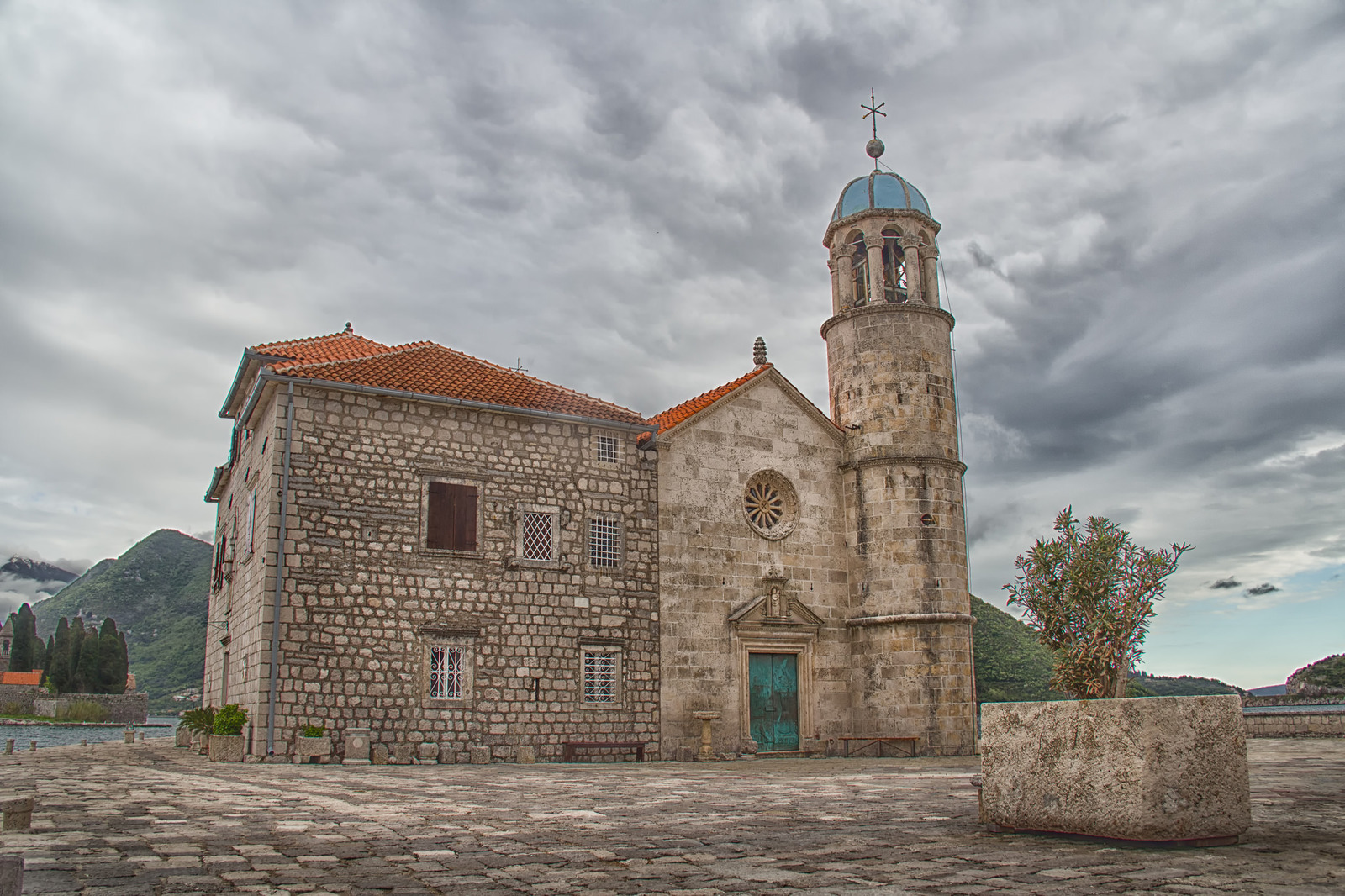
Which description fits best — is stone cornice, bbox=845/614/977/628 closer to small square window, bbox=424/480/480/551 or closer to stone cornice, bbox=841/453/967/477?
stone cornice, bbox=841/453/967/477

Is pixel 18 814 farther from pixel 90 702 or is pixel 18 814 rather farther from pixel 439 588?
pixel 90 702

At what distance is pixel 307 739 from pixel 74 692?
69.5 meters

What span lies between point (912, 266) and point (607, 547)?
10.6 meters

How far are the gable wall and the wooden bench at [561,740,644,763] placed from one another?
2.08ft

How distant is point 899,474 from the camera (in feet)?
74.7

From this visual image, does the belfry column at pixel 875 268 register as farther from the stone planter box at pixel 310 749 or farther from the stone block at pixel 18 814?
the stone block at pixel 18 814

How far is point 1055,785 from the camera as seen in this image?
6680 mm

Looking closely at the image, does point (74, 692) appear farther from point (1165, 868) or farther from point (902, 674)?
point (1165, 868)

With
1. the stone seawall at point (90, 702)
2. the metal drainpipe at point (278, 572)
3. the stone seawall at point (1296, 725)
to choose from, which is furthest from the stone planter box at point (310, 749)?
the stone seawall at point (90, 702)

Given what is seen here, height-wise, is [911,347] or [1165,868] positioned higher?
[911,347]

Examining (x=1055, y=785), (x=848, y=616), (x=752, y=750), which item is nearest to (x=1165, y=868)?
(x=1055, y=785)

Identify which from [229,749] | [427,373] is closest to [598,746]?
[229,749]

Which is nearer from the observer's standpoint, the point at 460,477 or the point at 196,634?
the point at 460,477

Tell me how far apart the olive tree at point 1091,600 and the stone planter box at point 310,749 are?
11662 mm
